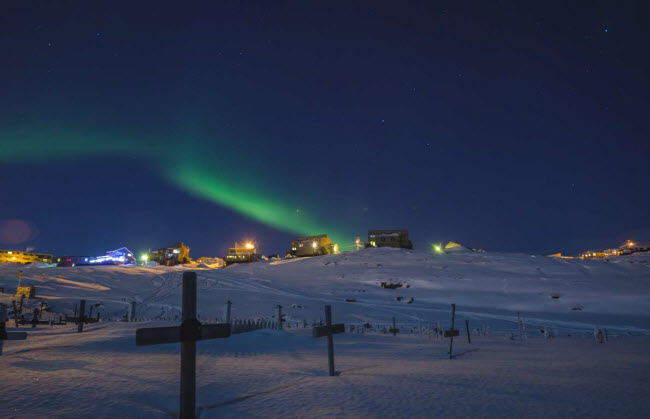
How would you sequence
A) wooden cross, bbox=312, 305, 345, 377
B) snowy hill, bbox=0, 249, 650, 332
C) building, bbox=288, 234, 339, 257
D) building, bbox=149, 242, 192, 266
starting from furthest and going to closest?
building, bbox=149, 242, 192, 266 → building, bbox=288, 234, 339, 257 → snowy hill, bbox=0, 249, 650, 332 → wooden cross, bbox=312, 305, 345, 377

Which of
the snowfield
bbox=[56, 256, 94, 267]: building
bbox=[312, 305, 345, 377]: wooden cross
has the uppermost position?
bbox=[56, 256, 94, 267]: building

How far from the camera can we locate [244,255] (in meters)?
127

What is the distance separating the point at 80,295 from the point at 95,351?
39.4m

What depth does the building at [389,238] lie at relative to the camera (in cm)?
11506

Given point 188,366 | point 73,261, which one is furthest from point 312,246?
point 188,366

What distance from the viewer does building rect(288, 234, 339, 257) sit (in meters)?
118

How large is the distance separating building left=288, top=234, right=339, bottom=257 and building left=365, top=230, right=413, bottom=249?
1409 cm

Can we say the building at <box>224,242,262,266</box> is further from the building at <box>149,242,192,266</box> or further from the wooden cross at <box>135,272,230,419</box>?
the wooden cross at <box>135,272,230,419</box>

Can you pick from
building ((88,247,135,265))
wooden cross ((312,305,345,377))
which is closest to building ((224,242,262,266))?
building ((88,247,135,265))

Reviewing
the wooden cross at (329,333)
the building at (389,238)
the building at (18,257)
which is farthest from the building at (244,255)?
the wooden cross at (329,333)

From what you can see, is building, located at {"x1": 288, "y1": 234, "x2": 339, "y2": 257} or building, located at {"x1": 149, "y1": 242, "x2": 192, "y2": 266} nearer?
building, located at {"x1": 288, "y1": 234, "x2": 339, "y2": 257}

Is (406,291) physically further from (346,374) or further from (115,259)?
(115,259)

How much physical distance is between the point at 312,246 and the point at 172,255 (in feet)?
180

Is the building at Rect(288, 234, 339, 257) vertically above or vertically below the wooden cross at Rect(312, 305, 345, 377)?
above
